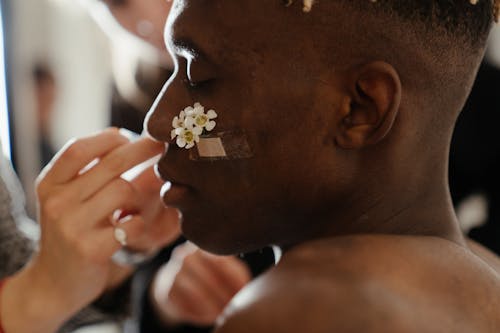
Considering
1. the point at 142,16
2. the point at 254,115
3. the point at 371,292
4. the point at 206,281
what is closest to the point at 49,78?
the point at 142,16

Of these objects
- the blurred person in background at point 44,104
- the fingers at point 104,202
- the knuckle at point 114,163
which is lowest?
the blurred person in background at point 44,104

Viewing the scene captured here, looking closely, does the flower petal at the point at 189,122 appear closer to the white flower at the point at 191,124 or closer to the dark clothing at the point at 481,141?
the white flower at the point at 191,124

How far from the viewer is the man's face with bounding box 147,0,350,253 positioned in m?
0.68

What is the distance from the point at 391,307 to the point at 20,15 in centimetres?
207

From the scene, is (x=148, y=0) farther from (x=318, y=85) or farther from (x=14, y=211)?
(x=318, y=85)

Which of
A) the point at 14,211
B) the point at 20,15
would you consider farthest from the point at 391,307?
the point at 20,15

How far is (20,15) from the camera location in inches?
93.4

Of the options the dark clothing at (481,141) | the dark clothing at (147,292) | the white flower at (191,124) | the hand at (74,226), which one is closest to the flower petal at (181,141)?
the white flower at (191,124)

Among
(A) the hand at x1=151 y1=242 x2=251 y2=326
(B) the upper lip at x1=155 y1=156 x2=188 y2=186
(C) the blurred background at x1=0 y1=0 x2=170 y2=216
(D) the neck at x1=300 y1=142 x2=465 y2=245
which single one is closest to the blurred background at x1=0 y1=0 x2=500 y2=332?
(C) the blurred background at x1=0 y1=0 x2=170 y2=216

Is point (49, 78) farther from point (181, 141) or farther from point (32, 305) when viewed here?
point (181, 141)

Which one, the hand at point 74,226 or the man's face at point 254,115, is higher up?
the man's face at point 254,115

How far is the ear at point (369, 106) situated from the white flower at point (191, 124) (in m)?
0.13

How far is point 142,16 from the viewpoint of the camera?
1.31 m

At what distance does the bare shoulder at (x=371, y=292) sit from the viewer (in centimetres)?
60
